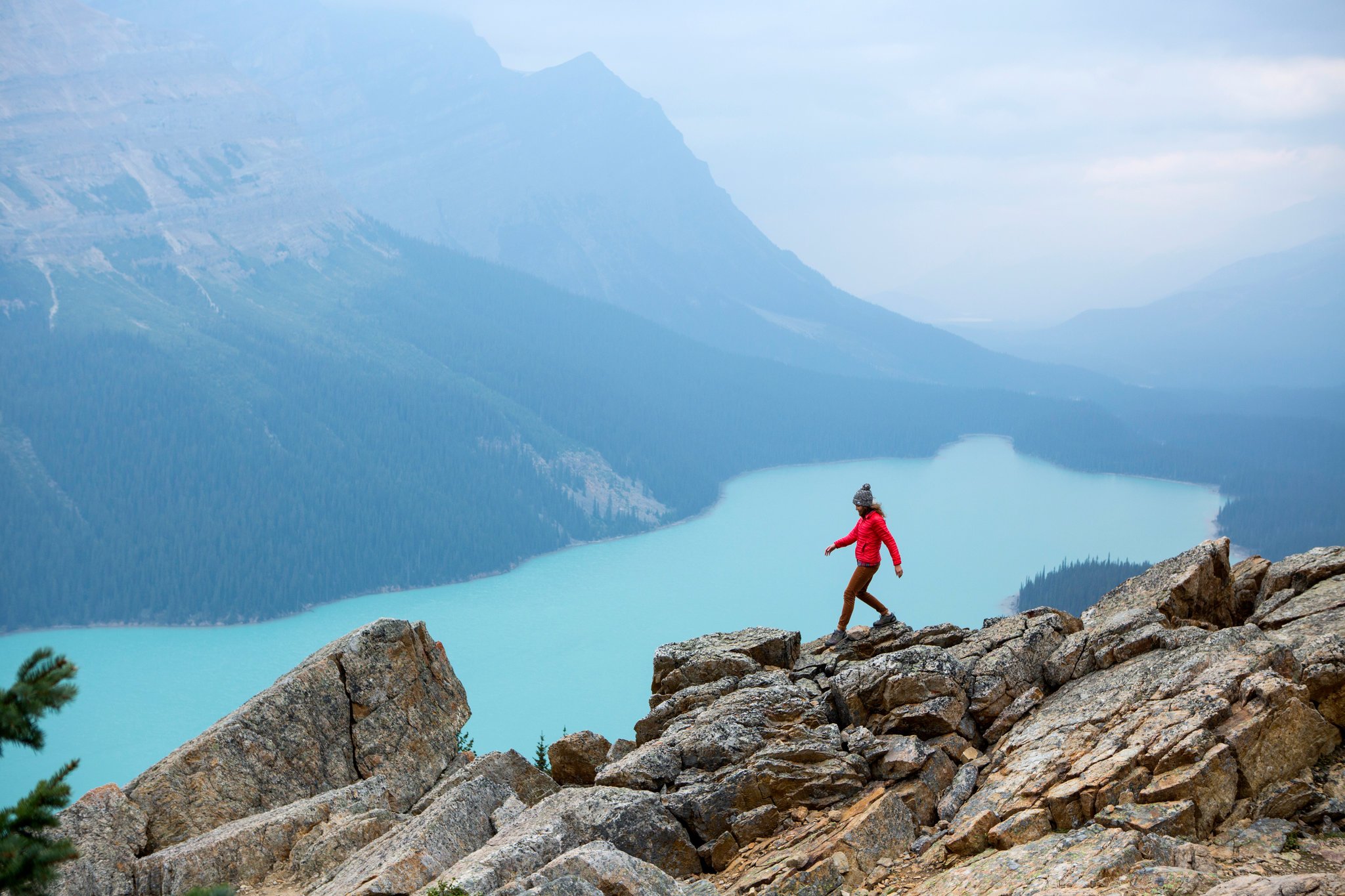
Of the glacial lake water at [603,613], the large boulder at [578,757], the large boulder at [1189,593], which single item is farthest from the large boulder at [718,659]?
the glacial lake water at [603,613]

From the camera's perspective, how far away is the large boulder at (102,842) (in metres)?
14.9

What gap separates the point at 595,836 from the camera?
1395 centimetres

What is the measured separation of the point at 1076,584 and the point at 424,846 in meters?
119

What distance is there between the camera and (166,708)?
98.9m

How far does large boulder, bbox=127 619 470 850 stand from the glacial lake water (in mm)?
62044

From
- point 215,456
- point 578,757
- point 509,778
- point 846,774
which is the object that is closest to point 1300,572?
point 846,774

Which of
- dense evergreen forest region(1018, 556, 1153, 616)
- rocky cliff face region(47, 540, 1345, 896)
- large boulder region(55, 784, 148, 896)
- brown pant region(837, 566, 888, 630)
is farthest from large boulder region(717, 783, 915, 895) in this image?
dense evergreen forest region(1018, 556, 1153, 616)

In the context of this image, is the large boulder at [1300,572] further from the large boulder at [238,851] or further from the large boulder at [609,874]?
the large boulder at [238,851]

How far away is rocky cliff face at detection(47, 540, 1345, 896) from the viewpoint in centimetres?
1187

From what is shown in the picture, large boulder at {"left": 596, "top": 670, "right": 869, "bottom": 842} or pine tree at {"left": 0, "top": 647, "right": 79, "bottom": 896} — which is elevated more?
pine tree at {"left": 0, "top": 647, "right": 79, "bottom": 896}

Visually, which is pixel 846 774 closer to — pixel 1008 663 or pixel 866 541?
pixel 1008 663

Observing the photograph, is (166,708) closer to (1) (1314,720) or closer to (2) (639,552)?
(2) (639,552)

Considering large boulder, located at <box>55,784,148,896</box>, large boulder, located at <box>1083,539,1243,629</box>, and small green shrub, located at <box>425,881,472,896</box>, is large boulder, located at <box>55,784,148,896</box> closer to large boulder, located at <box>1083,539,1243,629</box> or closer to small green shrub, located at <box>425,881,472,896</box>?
small green shrub, located at <box>425,881,472,896</box>

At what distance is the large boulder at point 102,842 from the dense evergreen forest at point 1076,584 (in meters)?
105
